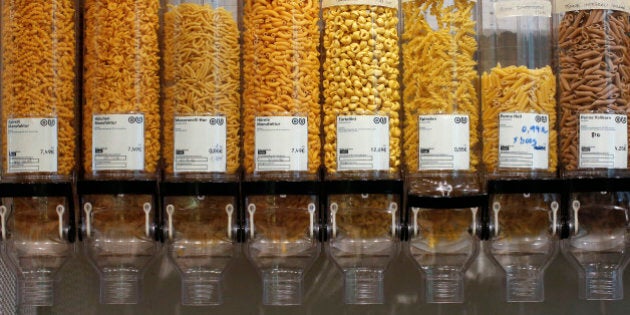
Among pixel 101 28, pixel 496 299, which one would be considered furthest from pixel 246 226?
pixel 496 299

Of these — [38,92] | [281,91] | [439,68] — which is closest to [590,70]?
[439,68]

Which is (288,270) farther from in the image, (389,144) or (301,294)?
(389,144)

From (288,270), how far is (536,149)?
1.74 ft

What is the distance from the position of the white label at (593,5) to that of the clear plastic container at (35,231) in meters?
1.04

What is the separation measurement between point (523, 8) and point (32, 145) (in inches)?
38.4

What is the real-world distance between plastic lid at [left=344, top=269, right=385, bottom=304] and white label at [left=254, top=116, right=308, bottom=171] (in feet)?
0.80

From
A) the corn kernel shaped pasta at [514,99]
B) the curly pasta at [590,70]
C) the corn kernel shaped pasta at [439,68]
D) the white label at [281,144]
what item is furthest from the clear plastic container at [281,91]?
the curly pasta at [590,70]

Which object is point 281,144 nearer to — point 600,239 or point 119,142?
point 119,142

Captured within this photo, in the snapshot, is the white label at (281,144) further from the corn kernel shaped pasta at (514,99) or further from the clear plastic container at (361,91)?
the corn kernel shaped pasta at (514,99)

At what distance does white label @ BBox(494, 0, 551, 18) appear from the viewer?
5.12 ft

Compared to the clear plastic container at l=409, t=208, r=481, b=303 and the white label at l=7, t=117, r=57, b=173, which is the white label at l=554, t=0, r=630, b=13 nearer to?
the clear plastic container at l=409, t=208, r=481, b=303

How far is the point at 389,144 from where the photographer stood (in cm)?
153

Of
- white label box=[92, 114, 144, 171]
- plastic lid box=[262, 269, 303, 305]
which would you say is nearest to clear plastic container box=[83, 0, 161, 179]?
white label box=[92, 114, 144, 171]

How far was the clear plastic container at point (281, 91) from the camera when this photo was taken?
1500 millimetres
